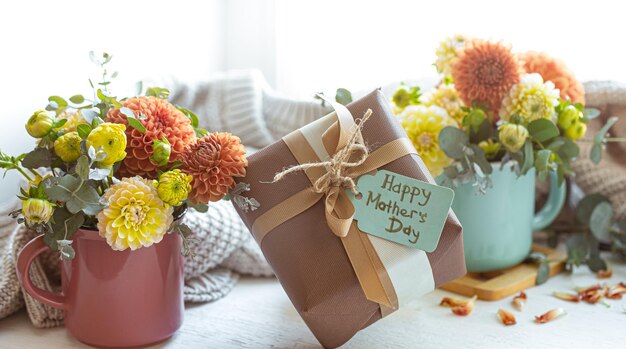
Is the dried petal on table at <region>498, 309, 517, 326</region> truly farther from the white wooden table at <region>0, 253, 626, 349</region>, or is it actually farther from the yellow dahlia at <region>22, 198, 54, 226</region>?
the yellow dahlia at <region>22, 198, 54, 226</region>

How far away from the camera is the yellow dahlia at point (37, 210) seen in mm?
686

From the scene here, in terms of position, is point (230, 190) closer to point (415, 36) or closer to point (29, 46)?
point (29, 46)

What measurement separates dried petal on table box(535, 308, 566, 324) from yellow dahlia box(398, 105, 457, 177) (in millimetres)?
224

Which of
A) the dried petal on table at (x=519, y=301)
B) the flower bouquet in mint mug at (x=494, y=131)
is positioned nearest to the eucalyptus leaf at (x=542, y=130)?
the flower bouquet in mint mug at (x=494, y=131)

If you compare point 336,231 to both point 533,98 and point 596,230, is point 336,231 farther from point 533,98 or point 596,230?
point 596,230

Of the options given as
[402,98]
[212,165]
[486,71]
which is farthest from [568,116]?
[212,165]

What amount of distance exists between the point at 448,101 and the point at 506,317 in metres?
0.31

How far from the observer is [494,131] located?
96 centimetres

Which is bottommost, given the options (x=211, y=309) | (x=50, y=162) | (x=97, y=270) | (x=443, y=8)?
(x=211, y=309)

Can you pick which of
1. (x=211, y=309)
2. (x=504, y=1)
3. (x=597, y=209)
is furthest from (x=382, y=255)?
(x=504, y=1)

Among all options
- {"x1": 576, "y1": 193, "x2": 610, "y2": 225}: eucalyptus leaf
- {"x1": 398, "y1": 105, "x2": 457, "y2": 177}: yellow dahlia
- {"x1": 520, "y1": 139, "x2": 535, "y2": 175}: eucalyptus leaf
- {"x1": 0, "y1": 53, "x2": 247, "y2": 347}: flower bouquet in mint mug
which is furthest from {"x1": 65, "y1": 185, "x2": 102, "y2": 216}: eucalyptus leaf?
{"x1": 576, "y1": 193, "x2": 610, "y2": 225}: eucalyptus leaf

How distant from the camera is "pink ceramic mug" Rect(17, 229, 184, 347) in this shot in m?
0.77

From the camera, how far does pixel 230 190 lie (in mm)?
763

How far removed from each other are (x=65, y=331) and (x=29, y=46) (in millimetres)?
398
